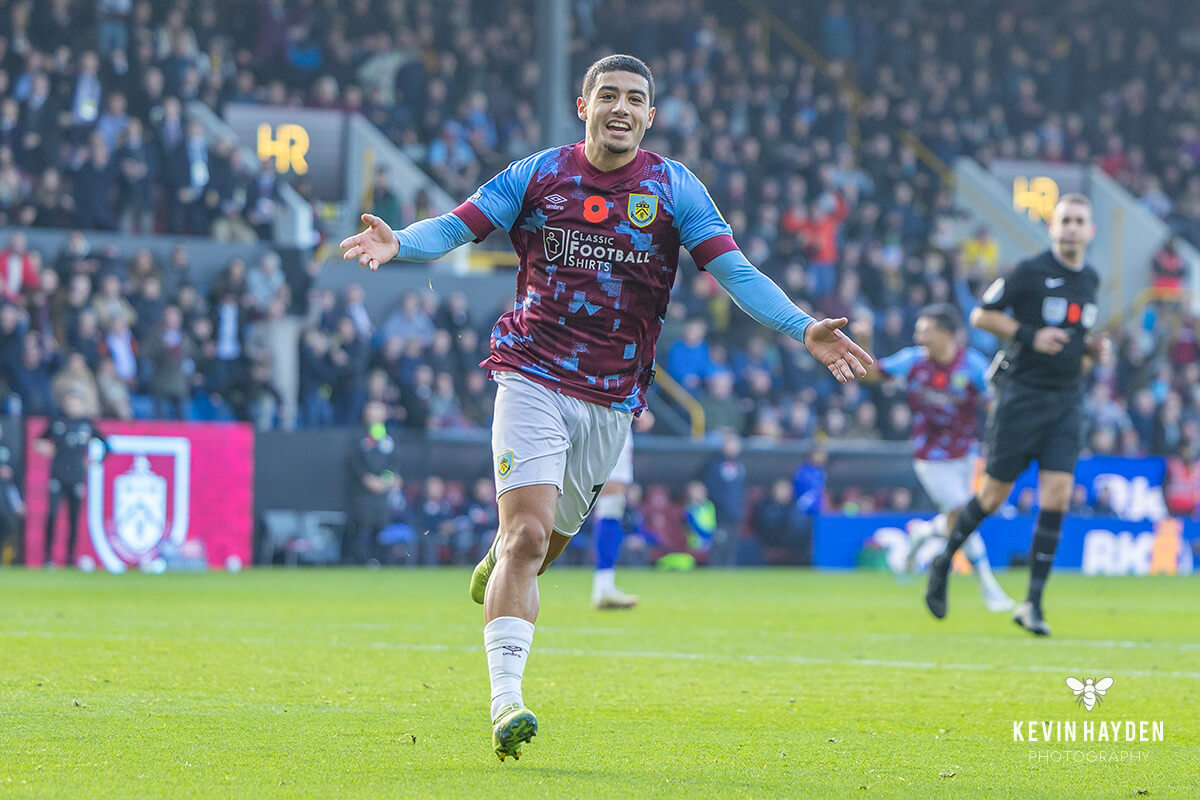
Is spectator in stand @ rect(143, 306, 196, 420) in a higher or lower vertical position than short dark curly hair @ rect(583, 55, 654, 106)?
lower

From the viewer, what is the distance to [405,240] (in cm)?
549

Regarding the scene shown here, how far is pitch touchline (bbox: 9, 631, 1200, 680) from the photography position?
316 inches

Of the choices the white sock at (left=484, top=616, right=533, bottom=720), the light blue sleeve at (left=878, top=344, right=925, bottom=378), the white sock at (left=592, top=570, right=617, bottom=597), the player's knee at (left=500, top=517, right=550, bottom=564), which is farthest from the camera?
the light blue sleeve at (left=878, top=344, right=925, bottom=378)

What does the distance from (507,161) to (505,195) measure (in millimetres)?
19227

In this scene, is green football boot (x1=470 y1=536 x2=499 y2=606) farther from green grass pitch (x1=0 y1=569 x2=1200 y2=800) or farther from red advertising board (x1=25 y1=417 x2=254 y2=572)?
red advertising board (x1=25 y1=417 x2=254 y2=572)

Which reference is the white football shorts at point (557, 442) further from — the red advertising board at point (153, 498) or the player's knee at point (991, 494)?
the red advertising board at point (153, 498)

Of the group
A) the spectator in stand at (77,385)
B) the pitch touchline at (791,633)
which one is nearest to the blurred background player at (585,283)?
the pitch touchline at (791,633)

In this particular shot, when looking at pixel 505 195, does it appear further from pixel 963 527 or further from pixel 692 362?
pixel 692 362

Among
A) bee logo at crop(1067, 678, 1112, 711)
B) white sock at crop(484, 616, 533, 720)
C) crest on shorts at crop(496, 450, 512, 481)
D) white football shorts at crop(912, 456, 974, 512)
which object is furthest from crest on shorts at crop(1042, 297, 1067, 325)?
white sock at crop(484, 616, 533, 720)

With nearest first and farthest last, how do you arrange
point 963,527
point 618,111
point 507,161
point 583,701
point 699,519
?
point 618,111
point 583,701
point 963,527
point 699,519
point 507,161

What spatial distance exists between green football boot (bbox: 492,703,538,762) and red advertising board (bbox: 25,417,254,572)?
1254cm

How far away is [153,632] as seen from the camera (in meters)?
9.34

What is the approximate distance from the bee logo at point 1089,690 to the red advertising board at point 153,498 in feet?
37.7

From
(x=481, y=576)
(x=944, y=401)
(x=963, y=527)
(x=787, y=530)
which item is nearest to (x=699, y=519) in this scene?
(x=787, y=530)
